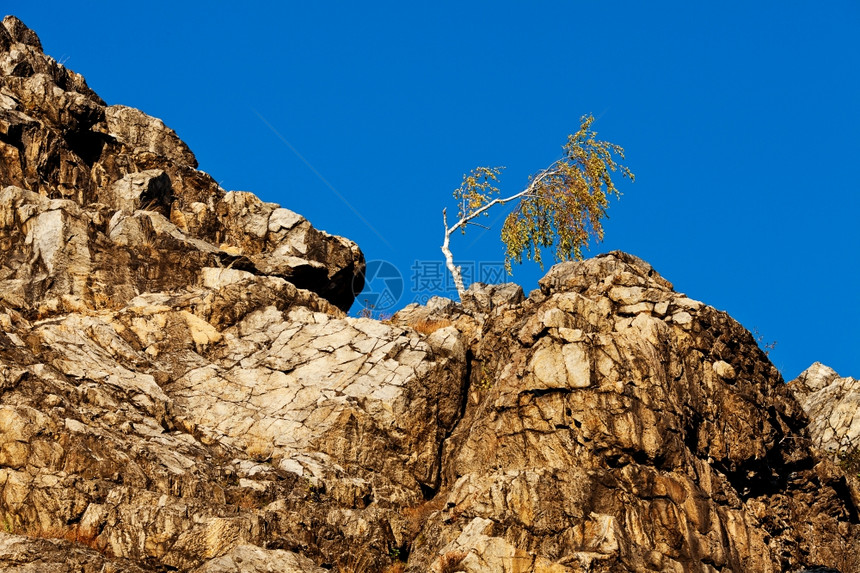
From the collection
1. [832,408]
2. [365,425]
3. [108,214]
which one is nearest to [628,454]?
[365,425]

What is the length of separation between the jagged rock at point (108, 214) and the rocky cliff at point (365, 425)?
5.1 inches

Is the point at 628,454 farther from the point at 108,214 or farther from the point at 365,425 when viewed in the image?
the point at 108,214

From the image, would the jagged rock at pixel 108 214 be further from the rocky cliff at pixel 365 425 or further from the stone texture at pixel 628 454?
the stone texture at pixel 628 454

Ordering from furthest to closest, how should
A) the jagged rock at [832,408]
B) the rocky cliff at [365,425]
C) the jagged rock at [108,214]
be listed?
1. the jagged rock at [832,408]
2. the jagged rock at [108,214]
3. the rocky cliff at [365,425]

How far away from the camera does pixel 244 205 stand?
41188 millimetres

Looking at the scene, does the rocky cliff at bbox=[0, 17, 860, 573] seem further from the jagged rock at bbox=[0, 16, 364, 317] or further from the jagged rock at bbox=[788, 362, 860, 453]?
the jagged rock at bbox=[788, 362, 860, 453]

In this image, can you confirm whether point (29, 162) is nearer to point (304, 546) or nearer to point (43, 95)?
point (43, 95)

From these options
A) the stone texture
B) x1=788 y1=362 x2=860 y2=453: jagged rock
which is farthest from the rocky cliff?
x1=788 y1=362 x2=860 y2=453: jagged rock

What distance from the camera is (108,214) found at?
118 ft

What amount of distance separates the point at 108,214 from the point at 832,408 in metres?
27.6

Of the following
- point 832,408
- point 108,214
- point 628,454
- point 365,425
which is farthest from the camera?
point 108,214

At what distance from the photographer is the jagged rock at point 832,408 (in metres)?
33.5

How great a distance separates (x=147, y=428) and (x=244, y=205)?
53.0 ft

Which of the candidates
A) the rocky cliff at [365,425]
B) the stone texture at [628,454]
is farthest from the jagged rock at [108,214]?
the stone texture at [628,454]
